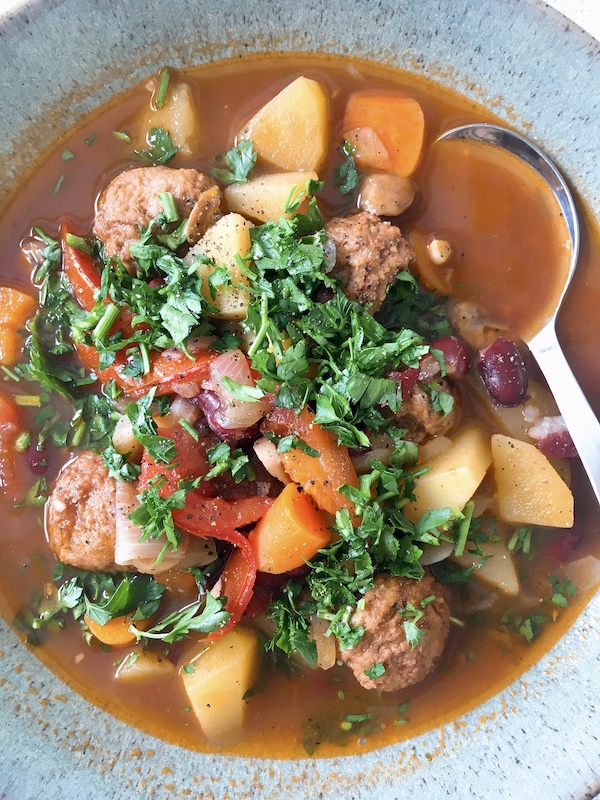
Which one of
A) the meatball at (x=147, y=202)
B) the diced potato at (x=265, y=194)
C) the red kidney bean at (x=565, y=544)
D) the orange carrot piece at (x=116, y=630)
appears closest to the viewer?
the meatball at (x=147, y=202)

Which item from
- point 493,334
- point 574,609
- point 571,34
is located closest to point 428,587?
point 574,609

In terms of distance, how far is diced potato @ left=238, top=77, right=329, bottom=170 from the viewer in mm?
3367

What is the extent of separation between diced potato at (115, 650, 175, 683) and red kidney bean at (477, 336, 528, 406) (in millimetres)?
2104

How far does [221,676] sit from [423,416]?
159cm

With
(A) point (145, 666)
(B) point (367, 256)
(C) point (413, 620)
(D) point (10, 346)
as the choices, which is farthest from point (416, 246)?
(A) point (145, 666)

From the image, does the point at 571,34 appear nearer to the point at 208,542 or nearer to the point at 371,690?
the point at 208,542

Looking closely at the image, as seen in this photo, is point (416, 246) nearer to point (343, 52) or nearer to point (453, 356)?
point (453, 356)

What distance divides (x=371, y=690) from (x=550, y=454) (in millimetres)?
1493

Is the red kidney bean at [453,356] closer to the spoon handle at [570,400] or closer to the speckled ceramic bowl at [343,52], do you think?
the spoon handle at [570,400]

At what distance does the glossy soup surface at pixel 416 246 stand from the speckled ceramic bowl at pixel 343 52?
0.09m

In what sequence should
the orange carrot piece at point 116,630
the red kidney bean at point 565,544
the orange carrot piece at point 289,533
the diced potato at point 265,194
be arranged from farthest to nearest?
the red kidney bean at point 565,544, the orange carrot piece at point 116,630, the diced potato at point 265,194, the orange carrot piece at point 289,533

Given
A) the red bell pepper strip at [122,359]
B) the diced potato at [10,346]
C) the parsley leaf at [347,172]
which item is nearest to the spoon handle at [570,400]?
the parsley leaf at [347,172]

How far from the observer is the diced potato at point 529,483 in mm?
3387

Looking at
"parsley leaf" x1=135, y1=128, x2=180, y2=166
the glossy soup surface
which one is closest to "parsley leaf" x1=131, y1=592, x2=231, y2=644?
the glossy soup surface
